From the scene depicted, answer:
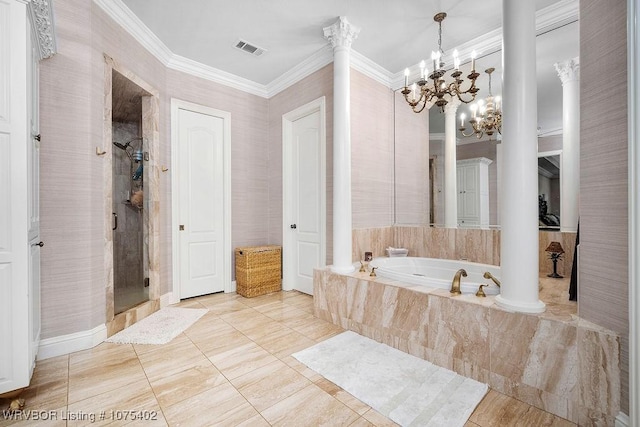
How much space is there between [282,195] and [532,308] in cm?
289

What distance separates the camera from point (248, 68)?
138 inches

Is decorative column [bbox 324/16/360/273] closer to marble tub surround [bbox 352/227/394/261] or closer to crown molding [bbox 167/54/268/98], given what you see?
marble tub surround [bbox 352/227/394/261]

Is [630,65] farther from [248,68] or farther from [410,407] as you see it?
[248,68]

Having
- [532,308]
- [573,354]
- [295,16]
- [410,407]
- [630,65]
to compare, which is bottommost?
[410,407]

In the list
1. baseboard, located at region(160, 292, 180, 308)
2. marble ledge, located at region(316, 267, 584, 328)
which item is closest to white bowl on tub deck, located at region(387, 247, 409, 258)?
marble ledge, located at region(316, 267, 584, 328)

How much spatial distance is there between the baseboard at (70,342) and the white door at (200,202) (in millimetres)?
1085

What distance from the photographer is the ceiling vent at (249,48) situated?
300 centimetres

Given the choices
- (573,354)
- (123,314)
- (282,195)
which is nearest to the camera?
(573,354)

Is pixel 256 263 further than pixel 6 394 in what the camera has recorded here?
Yes

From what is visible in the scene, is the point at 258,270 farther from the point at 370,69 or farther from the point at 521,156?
the point at 521,156

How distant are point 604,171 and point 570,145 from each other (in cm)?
123

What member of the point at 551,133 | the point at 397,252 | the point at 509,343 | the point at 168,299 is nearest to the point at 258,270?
the point at 168,299

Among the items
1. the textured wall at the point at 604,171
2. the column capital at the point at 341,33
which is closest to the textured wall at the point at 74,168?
the column capital at the point at 341,33

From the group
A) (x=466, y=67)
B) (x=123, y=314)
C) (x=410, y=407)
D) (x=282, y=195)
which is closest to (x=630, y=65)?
(x=410, y=407)
